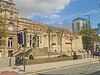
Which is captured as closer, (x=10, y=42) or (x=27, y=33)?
(x=10, y=42)

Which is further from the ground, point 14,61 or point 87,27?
point 87,27

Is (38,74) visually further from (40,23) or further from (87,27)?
(40,23)

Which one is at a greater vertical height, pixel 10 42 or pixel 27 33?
pixel 27 33

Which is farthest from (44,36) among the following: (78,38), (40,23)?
(78,38)

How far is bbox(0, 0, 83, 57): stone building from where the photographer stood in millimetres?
65125

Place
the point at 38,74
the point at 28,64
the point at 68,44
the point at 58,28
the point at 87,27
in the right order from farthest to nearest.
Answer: the point at 68,44
the point at 58,28
the point at 87,27
the point at 28,64
the point at 38,74

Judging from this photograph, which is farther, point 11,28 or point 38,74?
point 11,28

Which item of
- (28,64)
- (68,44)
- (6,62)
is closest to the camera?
(6,62)

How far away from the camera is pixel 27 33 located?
71.1 m

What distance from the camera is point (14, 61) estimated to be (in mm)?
29953

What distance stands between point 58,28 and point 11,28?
14139 millimetres

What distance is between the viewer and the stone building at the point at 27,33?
6512 centimetres

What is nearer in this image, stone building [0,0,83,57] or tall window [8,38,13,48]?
stone building [0,0,83,57]

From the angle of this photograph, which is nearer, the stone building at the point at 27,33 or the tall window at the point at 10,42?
the stone building at the point at 27,33
